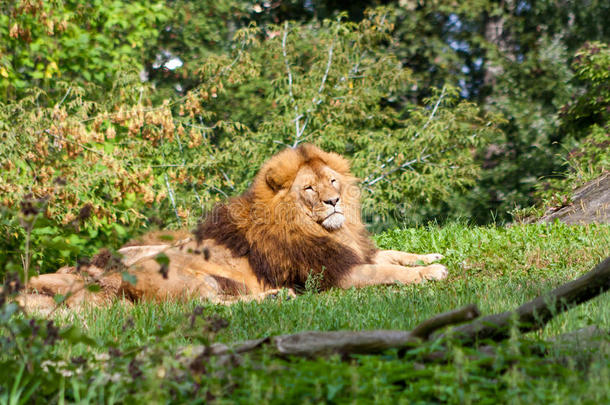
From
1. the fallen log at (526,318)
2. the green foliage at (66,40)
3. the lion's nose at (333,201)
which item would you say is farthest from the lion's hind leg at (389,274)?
the green foliage at (66,40)

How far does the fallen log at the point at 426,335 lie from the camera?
9.45 ft

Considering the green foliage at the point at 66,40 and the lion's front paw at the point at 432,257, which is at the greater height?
the green foliage at the point at 66,40

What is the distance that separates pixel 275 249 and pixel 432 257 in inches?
65.2

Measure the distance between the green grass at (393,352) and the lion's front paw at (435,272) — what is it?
0.09m

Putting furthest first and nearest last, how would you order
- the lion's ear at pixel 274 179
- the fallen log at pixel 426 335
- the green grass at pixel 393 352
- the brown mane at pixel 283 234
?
the lion's ear at pixel 274 179, the brown mane at pixel 283 234, the fallen log at pixel 426 335, the green grass at pixel 393 352

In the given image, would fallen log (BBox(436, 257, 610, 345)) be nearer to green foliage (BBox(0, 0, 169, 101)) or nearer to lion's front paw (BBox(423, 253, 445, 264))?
lion's front paw (BBox(423, 253, 445, 264))

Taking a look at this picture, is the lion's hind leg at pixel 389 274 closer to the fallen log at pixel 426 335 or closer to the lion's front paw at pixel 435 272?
the lion's front paw at pixel 435 272

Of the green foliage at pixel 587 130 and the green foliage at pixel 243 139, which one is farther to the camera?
the green foliage at pixel 587 130

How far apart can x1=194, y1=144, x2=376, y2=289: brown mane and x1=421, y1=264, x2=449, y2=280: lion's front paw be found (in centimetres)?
67

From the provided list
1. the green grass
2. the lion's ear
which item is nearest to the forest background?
the lion's ear

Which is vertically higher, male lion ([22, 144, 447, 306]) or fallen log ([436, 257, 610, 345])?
male lion ([22, 144, 447, 306])

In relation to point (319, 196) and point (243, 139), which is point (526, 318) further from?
point (243, 139)

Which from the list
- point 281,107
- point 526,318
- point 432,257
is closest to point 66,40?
point 281,107

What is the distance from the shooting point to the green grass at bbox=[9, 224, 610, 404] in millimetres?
2470
